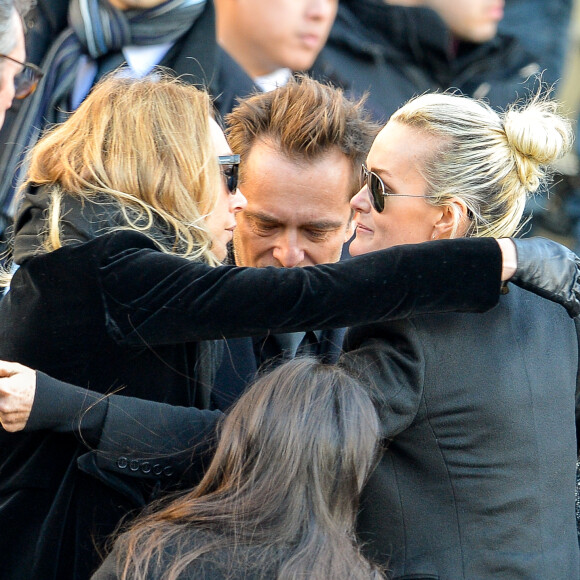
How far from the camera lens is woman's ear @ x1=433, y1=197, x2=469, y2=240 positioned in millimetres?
2080

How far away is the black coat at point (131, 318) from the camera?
1866mm

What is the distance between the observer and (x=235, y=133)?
9.83ft

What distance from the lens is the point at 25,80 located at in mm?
2586

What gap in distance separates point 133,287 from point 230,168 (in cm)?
52

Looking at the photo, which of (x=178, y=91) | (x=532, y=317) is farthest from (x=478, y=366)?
(x=178, y=91)

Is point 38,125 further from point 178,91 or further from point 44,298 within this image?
point 44,298

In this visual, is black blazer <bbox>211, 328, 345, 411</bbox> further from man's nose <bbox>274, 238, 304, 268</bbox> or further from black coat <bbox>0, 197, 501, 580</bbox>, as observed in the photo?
man's nose <bbox>274, 238, 304, 268</bbox>

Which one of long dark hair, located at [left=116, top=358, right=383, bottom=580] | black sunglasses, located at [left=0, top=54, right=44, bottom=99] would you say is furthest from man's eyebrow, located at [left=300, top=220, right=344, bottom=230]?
long dark hair, located at [left=116, top=358, right=383, bottom=580]

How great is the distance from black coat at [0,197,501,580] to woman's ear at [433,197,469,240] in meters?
0.21

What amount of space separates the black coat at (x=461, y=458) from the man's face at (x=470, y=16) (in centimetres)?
283

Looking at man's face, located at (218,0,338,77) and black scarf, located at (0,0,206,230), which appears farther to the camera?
man's face, located at (218,0,338,77)

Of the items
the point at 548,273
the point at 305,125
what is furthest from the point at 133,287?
the point at 305,125

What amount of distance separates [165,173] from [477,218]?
2.24 ft

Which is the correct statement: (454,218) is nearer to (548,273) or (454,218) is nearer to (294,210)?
(548,273)
